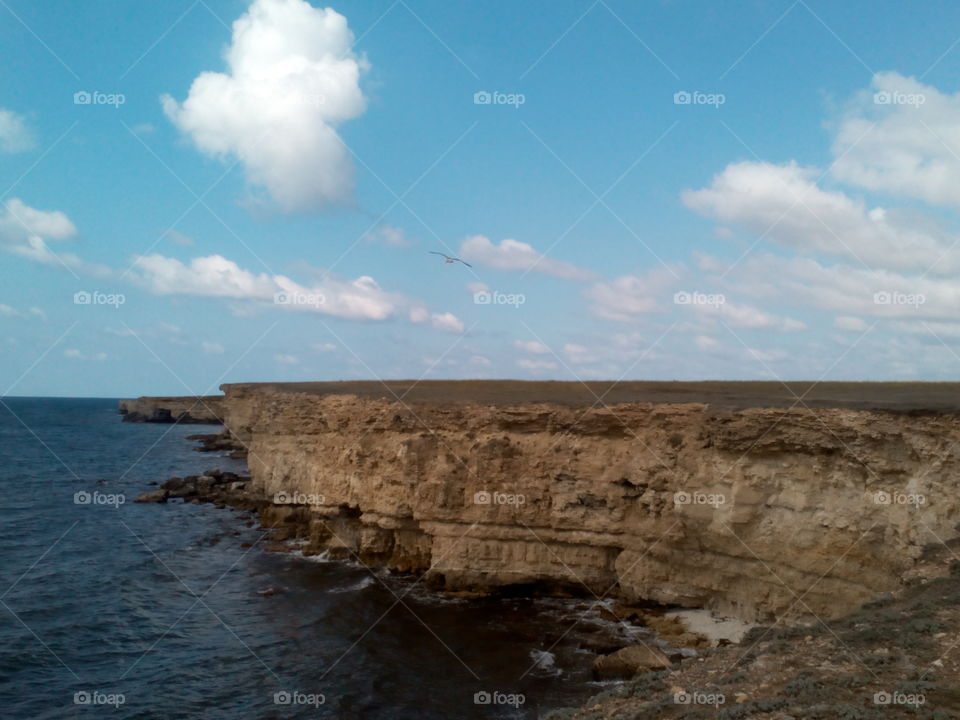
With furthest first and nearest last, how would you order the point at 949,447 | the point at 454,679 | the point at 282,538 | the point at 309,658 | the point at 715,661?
the point at 282,538, the point at 309,658, the point at 454,679, the point at 949,447, the point at 715,661

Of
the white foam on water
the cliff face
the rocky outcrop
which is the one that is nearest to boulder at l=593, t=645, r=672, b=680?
the white foam on water

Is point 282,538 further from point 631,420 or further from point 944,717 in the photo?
point 944,717

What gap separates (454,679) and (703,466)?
32.2ft

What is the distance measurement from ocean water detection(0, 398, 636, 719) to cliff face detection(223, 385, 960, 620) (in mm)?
1955

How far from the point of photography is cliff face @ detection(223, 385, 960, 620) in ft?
55.6

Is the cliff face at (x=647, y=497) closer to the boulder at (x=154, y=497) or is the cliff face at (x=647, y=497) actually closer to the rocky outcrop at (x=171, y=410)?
the boulder at (x=154, y=497)

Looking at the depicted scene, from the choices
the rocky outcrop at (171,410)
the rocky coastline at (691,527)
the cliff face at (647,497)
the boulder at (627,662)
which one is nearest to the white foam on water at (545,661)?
the boulder at (627,662)

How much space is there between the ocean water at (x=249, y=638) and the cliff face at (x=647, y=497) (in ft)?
6.41

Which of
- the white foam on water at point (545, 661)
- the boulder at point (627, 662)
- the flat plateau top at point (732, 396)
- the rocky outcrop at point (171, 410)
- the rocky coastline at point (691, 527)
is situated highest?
the rocky outcrop at point (171, 410)

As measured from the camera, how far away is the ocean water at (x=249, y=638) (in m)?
16.2

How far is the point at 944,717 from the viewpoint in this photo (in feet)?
25.8

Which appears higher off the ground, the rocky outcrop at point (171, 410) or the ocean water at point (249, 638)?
the rocky outcrop at point (171, 410)

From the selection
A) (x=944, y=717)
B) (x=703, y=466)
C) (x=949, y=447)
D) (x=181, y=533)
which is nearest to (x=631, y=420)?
(x=703, y=466)

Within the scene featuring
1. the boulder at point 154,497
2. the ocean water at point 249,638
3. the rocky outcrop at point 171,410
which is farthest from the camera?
the rocky outcrop at point 171,410
